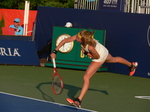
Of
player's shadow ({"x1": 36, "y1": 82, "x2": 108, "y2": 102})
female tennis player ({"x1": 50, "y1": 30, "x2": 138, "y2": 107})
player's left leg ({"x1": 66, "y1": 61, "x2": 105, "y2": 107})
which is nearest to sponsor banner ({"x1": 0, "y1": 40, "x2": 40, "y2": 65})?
player's shadow ({"x1": 36, "y1": 82, "x2": 108, "y2": 102})

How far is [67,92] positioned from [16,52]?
4.99 meters

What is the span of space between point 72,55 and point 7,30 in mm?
4146

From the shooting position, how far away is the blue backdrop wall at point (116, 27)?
15.8 meters

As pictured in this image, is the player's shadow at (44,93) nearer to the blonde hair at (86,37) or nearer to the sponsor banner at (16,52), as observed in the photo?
the blonde hair at (86,37)

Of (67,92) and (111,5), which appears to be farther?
(111,5)

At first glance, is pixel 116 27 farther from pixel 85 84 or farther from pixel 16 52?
pixel 85 84

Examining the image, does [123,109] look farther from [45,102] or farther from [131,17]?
[131,17]

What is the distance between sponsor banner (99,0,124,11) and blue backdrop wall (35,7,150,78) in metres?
1.32

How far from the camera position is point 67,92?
1205 centimetres

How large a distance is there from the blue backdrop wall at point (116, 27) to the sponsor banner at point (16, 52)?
179 centimetres

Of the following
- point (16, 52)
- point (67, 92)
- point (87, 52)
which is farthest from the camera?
point (16, 52)

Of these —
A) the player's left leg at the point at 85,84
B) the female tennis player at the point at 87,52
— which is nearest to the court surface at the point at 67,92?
the player's left leg at the point at 85,84

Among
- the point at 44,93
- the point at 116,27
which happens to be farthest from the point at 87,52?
the point at 116,27

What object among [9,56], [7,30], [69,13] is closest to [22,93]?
[9,56]
